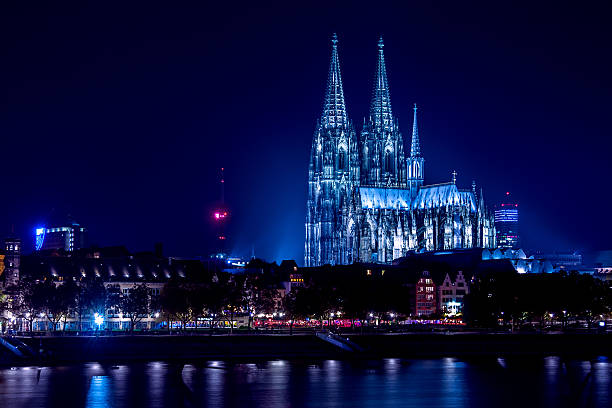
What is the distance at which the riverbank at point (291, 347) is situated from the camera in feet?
376

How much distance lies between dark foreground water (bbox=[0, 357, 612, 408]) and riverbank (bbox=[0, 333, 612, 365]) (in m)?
7.01

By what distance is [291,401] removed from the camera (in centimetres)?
8144

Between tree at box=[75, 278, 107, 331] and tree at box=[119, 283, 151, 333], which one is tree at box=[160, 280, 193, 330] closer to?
tree at box=[119, 283, 151, 333]

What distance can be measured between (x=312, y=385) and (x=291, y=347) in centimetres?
3301

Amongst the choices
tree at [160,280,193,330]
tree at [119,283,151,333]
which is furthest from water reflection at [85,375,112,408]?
tree at [119,283,151,333]

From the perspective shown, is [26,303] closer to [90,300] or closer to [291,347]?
[90,300]

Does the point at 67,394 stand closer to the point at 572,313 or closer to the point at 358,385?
the point at 358,385

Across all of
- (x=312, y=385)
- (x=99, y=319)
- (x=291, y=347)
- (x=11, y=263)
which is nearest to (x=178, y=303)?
(x=99, y=319)

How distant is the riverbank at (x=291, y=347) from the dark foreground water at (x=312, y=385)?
7015 mm

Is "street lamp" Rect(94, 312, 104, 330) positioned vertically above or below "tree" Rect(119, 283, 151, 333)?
below

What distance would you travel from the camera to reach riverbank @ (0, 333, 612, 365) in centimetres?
11456

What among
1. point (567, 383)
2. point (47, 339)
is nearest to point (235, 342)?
point (47, 339)

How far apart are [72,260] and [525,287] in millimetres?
66822

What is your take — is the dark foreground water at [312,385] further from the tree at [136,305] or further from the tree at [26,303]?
the tree at [136,305]
